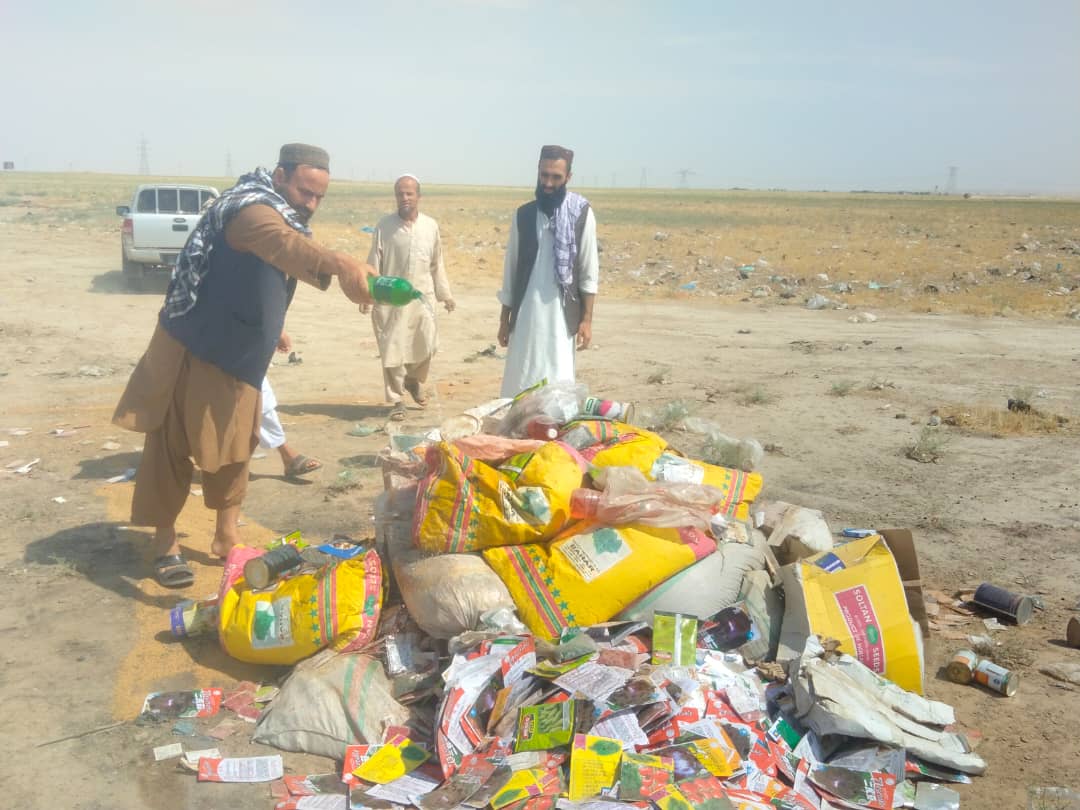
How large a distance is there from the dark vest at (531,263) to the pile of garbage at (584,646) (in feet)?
4.27

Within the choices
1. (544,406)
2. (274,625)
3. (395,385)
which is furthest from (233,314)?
(395,385)

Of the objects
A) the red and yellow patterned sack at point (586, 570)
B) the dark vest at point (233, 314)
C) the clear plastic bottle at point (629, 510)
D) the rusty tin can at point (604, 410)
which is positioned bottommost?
the red and yellow patterned sack at point (586, 570)

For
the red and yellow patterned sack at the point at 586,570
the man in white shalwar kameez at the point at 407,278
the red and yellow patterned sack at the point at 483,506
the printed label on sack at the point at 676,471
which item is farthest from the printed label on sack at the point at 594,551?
the man in white shalwar kameez at the point at 407,278

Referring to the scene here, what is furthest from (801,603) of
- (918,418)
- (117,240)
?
(117,240)

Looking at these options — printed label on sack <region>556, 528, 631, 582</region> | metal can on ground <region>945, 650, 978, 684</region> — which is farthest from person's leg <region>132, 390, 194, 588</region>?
metal can on ground <region>945, 650, 978, 684</region>

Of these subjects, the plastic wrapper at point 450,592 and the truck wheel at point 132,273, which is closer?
the plastic wrapper at point 450,592

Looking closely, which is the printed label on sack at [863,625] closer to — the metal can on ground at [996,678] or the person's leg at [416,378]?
the metal can on ground at [996,678]

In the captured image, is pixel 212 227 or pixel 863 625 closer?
pixel 863 625

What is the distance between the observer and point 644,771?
8.15 ft

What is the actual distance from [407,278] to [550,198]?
2.25 m

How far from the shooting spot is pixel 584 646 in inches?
116

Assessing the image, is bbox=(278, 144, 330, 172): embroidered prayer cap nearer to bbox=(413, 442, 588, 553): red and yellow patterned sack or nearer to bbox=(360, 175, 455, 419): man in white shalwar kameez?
bbox=(413, 442, 588, 553): red and yellow patterned sack

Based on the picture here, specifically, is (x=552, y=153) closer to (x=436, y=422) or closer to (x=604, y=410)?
(x=604, y=410)

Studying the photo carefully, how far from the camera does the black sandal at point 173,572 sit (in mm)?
3826
